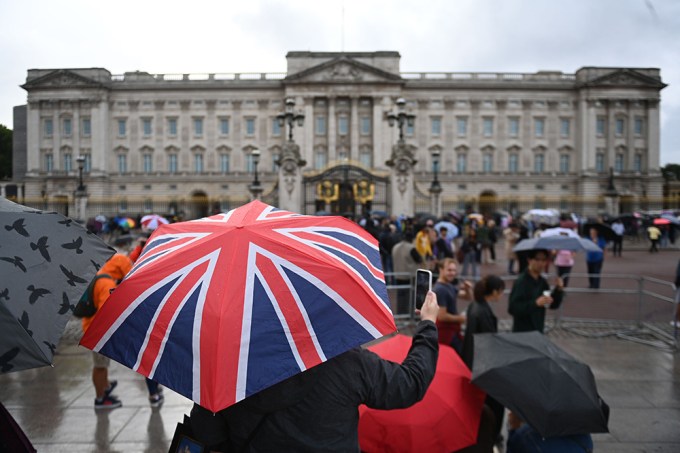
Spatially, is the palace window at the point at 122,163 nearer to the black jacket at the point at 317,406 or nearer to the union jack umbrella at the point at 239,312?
the union jack umbrella at the point at 239,312

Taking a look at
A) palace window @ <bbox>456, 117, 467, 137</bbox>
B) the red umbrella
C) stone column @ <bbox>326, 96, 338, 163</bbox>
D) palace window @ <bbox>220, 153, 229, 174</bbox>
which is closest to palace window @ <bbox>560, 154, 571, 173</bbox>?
palace window @ <bbox>456, 117, 467, 137</bbox>

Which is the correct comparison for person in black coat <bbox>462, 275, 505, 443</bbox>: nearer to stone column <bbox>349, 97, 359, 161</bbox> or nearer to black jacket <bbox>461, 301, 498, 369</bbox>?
black jacket <bbox>461, 301, 498, 369</bbox>

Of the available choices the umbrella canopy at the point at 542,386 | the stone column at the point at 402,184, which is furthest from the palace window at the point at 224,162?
the umbrella canopy at the point at 542,386

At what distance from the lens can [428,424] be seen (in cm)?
297

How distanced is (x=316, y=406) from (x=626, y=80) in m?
62.7

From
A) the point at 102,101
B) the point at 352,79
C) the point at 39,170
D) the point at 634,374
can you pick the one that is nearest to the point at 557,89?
Answer: the point at 352,79

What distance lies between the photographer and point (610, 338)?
817 centimetres

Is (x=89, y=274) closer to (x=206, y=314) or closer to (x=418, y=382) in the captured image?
(x=206, y=314)

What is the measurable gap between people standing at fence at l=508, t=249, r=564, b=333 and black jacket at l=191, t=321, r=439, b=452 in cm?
346

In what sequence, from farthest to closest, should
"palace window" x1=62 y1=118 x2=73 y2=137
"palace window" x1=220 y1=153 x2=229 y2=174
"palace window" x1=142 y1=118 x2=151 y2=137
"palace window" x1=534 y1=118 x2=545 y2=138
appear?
"palace window" x1=534 y1=118 x2=545 y2=138 < "palace window" x1=142 y1=118 x2=151 y2=137 < "palace window" x1=220 y1=153 x2=229 y2=174 < "palace window" x1=62 y1=118 x2=73 y2=137

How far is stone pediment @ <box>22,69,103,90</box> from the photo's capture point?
52.0m

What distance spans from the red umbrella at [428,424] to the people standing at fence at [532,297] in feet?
7.82

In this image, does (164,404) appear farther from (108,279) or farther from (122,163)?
(122,163)

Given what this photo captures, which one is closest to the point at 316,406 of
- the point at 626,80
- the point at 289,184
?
the point at 289,184
